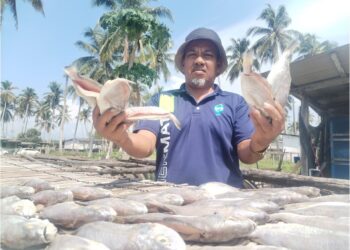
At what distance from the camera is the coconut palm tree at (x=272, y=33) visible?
42781 mm

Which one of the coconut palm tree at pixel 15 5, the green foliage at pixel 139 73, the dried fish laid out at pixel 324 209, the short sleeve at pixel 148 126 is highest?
the coconut palm tree at pixel 15 5

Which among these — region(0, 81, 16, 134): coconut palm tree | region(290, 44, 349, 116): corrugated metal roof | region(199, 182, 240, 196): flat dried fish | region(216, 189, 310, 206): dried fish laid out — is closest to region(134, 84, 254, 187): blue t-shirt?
region(199, 182, 240, 196): flat dried fish

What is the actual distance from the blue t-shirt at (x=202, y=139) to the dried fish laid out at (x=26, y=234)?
→ 1783 mm

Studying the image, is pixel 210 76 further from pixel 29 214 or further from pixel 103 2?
pixel 103 2

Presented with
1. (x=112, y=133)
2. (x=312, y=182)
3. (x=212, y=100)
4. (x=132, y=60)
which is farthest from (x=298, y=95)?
(x=132, y=60)

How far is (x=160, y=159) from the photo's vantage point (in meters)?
3.36

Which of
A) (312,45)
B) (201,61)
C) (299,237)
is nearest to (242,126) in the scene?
(201,61)

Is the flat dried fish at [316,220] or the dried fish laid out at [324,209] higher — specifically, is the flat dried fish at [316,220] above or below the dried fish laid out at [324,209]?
below

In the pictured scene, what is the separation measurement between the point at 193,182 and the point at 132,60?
25619 mm

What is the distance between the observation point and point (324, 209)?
1947 millimetres

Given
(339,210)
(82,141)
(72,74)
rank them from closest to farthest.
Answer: (339,210), (72,74), (82,141)

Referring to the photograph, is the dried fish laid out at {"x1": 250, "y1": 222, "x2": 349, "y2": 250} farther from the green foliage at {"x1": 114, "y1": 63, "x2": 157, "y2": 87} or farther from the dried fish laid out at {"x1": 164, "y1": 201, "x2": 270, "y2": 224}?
the green foliage at {"x1": 114, "y1": 63, "x2": 157, "y2": 87}

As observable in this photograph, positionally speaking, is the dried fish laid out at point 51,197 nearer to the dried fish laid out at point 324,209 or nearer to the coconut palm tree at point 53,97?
the dried fish laid out at point 324,209

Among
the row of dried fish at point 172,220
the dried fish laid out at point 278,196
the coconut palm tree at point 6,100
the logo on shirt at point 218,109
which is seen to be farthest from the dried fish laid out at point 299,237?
the coconut palm tree at point 6,100
